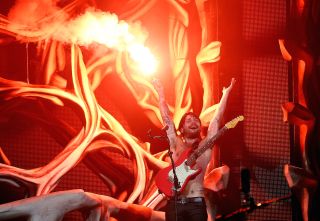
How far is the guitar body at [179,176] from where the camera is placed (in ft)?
19.4

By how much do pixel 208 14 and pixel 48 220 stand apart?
354cm

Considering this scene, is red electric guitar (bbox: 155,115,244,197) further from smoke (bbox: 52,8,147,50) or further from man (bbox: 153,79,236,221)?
smoke (bbox: 52,8,147,50)

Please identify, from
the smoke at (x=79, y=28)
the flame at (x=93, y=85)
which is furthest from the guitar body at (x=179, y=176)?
the smoke at (x=79, y=28)

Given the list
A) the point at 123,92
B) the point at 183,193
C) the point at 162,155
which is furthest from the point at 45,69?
the point at 183,193

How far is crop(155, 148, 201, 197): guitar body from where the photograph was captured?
591cm

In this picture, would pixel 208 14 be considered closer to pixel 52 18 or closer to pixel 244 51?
pixel 244 51

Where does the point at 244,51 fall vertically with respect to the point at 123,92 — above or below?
above

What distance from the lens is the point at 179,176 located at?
595 cm

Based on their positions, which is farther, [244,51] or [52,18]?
[244,51]

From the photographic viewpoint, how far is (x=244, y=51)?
778 cm

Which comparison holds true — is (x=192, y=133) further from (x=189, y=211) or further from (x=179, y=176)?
(x=189, y=211)

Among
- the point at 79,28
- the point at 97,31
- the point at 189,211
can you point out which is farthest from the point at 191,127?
the point at 79,28

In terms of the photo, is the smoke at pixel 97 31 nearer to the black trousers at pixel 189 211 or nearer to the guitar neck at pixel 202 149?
the guitar neck at pixel 202 149

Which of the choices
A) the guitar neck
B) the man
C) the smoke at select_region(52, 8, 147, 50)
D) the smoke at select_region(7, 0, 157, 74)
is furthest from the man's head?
the smoke at select_region(52, 8, 147, 50)
